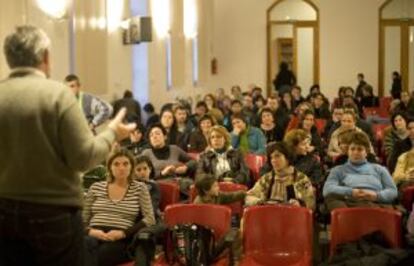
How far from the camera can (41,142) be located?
2.44 metres

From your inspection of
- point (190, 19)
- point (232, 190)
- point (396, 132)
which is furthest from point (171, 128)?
point (190, 19)

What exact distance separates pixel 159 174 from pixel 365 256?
3144mm

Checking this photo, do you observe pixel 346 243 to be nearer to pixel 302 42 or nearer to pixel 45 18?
pixel 45 18

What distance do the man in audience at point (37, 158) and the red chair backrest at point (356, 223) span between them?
2.73 metres

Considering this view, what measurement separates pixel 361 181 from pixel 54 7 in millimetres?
3738

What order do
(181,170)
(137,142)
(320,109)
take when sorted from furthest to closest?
(320,109) → (137,142) → (181,170)

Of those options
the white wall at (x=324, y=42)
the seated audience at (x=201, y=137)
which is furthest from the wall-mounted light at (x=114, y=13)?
the white wall at (x=324, y=42)

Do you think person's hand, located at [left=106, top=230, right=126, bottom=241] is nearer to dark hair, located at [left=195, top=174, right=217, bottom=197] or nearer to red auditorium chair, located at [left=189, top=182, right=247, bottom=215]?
dark hair, located at [left=195, top=174, right=217, bottom=197]

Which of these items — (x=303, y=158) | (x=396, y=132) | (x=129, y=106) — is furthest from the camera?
(x=129, y=106)

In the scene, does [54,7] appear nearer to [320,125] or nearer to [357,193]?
[357,193]

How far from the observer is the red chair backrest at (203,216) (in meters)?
5.00

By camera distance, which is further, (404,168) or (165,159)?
(165,159)

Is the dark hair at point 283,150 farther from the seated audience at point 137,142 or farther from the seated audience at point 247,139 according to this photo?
the seated audience at point 247,139

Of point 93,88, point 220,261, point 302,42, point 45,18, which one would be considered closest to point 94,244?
point 220,261
